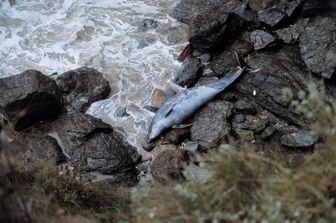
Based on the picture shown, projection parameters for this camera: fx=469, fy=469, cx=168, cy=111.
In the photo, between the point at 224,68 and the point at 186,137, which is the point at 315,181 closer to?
the point at 186,137

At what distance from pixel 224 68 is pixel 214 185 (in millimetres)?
4874

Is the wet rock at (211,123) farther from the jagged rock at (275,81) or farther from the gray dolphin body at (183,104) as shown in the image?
the jagged rock at (275,81)

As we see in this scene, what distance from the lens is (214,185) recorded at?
11.2 ft

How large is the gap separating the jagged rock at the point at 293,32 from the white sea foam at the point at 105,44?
6.17ft

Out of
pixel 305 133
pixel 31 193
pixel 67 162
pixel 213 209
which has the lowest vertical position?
pixel 67 162

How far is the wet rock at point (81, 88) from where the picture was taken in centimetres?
798

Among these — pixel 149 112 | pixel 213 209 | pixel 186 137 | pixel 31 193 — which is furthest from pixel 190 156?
pixel 213 209

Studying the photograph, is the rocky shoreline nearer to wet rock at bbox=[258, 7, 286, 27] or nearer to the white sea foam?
wet rock at bbox=[258, 7, 286, 27]

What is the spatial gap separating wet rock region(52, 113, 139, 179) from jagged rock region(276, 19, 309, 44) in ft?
10.5

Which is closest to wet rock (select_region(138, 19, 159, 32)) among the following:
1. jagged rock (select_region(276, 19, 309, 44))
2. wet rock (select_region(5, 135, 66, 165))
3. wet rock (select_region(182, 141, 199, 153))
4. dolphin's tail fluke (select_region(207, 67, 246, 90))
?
dolphin's tail fluke (select_region(207, 67, 246, 90))

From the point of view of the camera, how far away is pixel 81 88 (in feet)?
26.6

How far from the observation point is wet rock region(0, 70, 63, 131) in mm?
7285

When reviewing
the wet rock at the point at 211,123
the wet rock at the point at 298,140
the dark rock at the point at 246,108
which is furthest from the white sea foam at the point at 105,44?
the wet rock at the point at 298,140

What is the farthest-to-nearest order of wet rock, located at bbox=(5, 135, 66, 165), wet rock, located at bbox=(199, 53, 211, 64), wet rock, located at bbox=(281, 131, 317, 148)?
1. wet rock, located at bbox=(199, 53, 211, 64)
2. wet rock, located at bbox=(5, 135, 66, 165)
3. wet rock, located at bbox=(281, 131, 317, 148)
